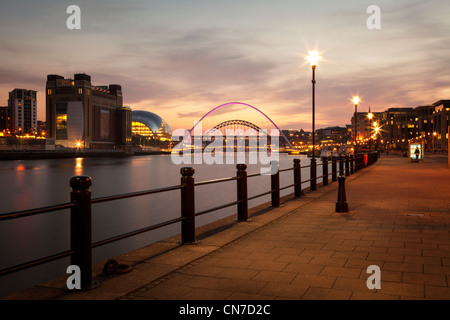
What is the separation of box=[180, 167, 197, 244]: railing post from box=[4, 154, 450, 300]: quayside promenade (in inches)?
9.3

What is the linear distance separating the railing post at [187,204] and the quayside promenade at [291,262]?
24 cm

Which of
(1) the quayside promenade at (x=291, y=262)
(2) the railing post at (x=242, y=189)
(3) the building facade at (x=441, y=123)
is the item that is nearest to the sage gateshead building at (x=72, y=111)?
(3) the building facade at (x=441, y=123)

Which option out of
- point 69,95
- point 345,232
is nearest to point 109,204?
point 345,232

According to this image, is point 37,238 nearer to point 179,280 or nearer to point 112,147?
point 179,280

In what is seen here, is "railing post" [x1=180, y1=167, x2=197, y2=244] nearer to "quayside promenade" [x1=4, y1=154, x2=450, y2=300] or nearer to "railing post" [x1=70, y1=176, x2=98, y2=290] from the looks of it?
"quayside promenade" [x1=4, y1=154, x2=450, y2=300]

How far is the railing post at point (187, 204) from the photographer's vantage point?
7.04 metres

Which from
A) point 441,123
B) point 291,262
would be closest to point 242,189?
point 291,262

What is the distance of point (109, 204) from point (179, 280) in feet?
80.4

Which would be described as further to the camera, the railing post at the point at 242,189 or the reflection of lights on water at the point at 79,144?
the reflection of lights on water at the point at 79,144

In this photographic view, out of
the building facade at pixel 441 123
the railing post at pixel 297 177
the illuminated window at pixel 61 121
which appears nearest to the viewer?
the railing post at pixel 297 177

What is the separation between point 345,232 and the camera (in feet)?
27.3

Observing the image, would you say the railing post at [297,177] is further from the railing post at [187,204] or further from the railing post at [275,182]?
the railing post at [187,204]

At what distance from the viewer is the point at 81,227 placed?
480 centimetres

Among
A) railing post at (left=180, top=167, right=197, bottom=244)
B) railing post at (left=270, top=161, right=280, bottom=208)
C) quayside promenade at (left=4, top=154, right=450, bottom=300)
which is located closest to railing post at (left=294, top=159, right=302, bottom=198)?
railing post at (left=270, top=161, right=280, bottom=208)
